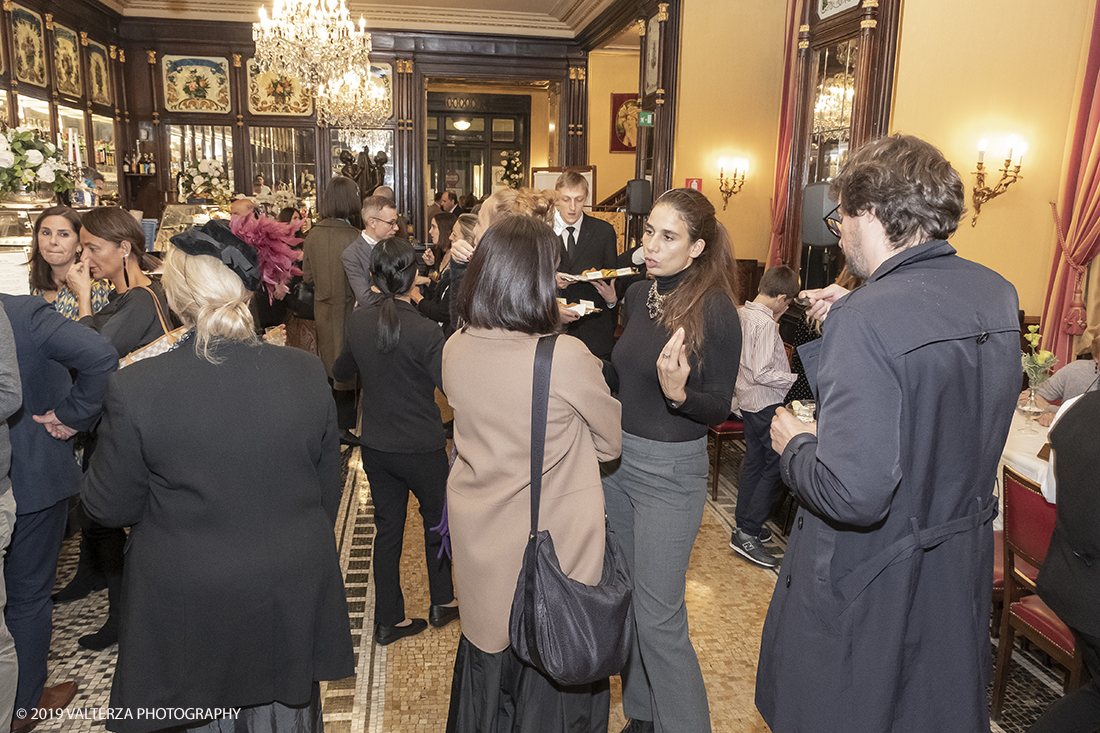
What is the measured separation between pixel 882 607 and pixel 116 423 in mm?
1667

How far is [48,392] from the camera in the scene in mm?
2369

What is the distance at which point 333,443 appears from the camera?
6.27ft

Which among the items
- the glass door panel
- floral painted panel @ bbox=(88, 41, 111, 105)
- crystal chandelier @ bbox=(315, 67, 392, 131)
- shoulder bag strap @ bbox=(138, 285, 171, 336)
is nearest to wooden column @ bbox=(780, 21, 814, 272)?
crystal chandelier @ bbox=(315, 67, 392, 131)

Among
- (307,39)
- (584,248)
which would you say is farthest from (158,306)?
(307,39)

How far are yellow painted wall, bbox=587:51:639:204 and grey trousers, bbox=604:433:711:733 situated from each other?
39.6ft

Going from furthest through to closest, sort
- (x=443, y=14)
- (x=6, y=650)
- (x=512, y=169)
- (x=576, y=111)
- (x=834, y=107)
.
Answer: (x=512, y=169) → (x=576, y=111) → (x=443, y=14) → (x=834, y=107) → (x=6, y=650)

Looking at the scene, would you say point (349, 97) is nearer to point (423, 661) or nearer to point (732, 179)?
point (732, 179)

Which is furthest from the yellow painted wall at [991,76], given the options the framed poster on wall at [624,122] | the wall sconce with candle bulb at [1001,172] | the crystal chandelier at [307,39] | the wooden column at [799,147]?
the framed poster on wall at [624,122]

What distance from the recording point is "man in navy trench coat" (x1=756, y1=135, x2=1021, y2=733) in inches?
55.6

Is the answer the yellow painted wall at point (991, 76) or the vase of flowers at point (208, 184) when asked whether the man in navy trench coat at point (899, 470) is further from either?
the vase of flowers at point (208, 184)

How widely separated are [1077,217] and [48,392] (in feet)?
21.6

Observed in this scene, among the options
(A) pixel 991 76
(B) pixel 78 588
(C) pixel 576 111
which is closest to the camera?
(B) pixel 78 588

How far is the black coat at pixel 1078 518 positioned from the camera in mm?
1833

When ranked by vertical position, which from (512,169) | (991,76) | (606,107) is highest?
(606,107)
